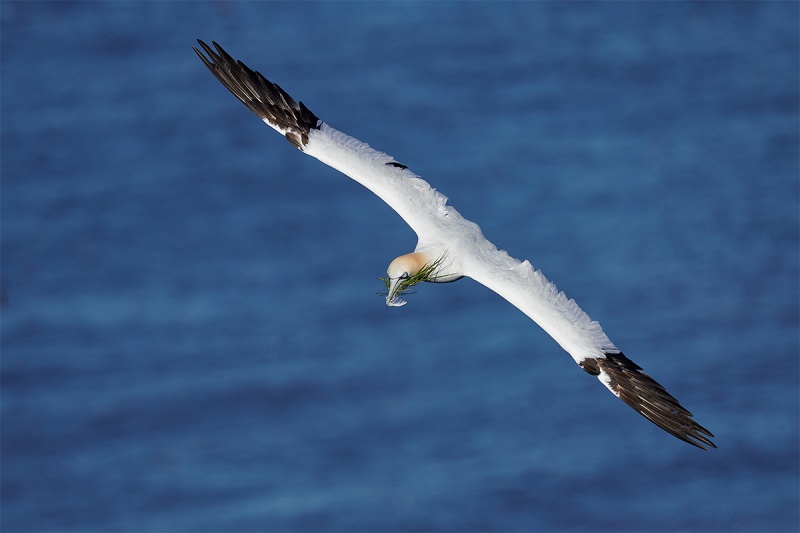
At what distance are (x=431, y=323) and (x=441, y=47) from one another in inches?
557

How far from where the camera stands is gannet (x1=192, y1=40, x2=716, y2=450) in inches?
762

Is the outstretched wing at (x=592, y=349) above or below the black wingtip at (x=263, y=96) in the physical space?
below

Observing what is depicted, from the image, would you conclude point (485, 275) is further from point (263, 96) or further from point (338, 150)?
point (263, 96)

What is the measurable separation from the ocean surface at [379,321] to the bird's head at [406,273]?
24.3 m

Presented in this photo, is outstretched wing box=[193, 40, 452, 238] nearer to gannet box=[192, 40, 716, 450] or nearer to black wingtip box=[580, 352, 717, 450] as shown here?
gannet box=[192, 40, 716, 450]

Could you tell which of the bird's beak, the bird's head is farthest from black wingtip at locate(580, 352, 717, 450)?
the bird's beak

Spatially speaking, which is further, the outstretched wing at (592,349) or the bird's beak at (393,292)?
the bird's beak at (393,292)

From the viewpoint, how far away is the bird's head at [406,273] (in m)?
19.6

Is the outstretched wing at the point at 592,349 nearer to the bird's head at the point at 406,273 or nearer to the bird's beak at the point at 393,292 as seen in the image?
the bird's head at the point at 406,273

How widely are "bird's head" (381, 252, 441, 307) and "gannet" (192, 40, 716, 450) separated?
13mm

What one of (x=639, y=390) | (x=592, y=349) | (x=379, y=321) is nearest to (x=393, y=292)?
(x=592, y=349)

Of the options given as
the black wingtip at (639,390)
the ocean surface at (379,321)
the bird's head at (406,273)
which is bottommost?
the black wingtip at (639,390)

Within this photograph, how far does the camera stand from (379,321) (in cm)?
4569

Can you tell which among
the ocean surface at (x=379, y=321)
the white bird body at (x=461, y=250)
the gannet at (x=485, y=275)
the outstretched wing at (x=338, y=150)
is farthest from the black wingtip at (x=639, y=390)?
the ocean surface at (x=379, y=321)
